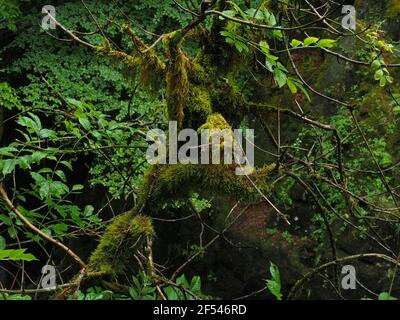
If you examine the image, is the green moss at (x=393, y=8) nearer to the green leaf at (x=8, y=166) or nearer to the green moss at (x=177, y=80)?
the green moss at (x=177, y=80)

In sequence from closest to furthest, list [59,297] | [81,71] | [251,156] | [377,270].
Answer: [59,297] < [251,156] < [377,270] < [81,71]

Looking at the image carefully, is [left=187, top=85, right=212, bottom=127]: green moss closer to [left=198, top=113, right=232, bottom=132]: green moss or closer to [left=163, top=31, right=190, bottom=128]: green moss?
[left=163, top=31, right=190, bottom=128]: green moss

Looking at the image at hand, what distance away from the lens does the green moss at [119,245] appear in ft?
6.53

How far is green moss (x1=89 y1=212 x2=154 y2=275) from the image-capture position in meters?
1.99

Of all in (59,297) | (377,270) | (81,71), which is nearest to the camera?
(59,297)

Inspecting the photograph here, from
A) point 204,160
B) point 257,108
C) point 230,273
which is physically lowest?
point 230,273

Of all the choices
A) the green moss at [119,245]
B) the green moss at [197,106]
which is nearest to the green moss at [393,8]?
the green moss at [197,106]

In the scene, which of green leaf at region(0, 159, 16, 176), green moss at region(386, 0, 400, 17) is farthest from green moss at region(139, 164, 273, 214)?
green moss at region(386, 0, 400, 17)

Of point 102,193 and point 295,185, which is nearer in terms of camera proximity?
point 295,185

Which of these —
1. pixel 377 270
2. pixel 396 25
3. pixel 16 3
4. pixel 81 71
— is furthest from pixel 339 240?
pixel 16 3

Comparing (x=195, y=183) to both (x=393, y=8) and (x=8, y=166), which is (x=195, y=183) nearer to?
(x=8, y=166)
